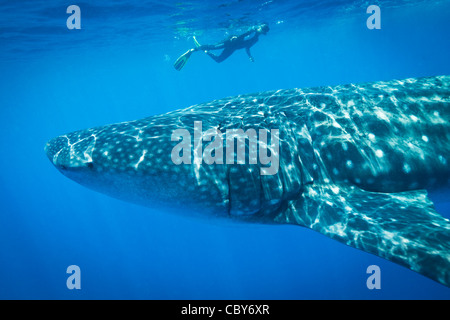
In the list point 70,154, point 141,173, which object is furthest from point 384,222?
point 70,154

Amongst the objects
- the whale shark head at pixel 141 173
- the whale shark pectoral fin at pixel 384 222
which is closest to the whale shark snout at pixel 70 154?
the whale shark head at pixel 141 173

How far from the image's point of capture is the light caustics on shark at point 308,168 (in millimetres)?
3746

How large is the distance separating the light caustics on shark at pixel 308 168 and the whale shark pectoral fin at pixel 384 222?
2cm

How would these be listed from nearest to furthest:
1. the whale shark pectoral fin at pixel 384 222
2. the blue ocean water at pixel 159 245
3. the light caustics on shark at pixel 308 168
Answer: the whale shark pectoral fin at pixel 384 222
the light caustics on shark at pixel 308 168
the blue ocean water at pixel 159 245

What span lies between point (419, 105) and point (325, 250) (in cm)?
1628

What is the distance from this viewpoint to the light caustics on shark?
3.75 meters

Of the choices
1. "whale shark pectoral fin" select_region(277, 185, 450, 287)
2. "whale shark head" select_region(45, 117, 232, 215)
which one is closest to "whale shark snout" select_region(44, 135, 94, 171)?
"whale shark head" select_region(45, 117, 232, 215)

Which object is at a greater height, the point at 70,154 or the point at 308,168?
the point at 70,154

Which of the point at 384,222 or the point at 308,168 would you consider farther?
the point at 308,168

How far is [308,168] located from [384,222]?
1220 millimetres

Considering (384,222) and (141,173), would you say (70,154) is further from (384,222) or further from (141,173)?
(384,222)

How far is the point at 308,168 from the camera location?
404cm

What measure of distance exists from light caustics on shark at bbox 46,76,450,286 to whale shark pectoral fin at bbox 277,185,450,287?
0.06ft

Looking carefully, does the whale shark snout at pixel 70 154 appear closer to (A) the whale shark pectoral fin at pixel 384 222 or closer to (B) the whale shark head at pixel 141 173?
(B) the whale shark head at pixel 141 173
